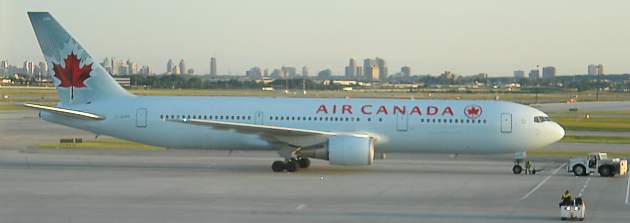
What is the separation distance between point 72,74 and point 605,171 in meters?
19.1

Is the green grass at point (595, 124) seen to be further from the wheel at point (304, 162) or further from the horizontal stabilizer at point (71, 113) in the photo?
the horizontal stabilizer at point (71, 113)

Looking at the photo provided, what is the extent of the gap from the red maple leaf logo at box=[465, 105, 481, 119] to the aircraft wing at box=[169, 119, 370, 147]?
390 centimetres

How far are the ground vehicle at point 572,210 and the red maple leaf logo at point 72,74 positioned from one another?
64.7 ft

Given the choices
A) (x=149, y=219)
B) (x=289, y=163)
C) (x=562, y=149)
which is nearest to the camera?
(x=149, y=219)

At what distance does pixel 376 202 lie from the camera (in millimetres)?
24438

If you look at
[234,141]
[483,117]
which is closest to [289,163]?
[234,141]

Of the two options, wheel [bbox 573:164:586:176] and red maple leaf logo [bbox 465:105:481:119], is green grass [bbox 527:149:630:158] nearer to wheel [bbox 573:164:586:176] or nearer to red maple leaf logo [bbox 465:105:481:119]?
wheel [bbox 573:164:586:176]

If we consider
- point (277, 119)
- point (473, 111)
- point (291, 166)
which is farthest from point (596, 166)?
point (277, 119)

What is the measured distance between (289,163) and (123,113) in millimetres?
6369

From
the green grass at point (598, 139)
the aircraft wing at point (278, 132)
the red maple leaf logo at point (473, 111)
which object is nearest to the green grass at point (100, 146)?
the aircraft wing at point (278, 132)

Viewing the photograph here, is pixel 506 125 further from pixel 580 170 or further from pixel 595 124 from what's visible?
pixel 595 124

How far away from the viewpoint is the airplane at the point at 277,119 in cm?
3366

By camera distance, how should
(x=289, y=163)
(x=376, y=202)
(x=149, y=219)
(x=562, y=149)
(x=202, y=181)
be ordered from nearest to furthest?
(x=149, y=219) < (x=376, y=202) < (x=202, y=181) < (x=289, y=163) < (x=562, y=149)

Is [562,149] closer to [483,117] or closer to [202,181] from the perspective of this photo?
[483,117]
